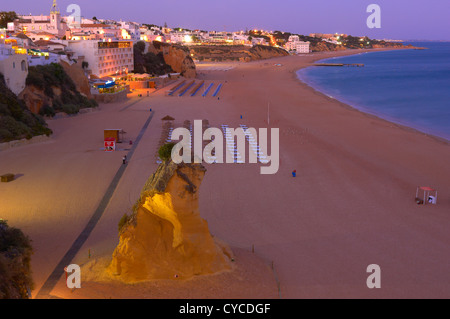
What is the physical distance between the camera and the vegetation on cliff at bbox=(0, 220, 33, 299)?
609 centimetres

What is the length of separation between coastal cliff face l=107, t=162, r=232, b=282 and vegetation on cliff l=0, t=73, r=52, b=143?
1280 centimetres

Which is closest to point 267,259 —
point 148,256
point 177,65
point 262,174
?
point 148,256

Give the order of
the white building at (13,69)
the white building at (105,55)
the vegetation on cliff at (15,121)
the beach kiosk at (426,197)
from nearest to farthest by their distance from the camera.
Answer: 1. the beach kiosk at (426,197)
2. the vegetation on cliff at (15,121)
3. the white building at (13,69)
4. the white building at (105,55)

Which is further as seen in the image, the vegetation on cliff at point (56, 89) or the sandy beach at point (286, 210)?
the vegetation on cliff at point (56, 89)

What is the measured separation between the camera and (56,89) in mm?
27828

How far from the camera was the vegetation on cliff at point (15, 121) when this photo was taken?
18875 millimetres

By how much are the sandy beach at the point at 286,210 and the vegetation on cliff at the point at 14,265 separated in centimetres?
85

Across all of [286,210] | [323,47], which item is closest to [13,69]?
[286,210]

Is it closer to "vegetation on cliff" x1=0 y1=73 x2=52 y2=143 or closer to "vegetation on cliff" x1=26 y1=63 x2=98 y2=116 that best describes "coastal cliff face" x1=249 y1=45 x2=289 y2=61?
"vegetation on cliff" x1=26 y1=63 x2=98 y2=116

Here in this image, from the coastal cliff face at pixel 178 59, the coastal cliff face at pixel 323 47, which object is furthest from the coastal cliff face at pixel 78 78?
the coastal cliff face at pixel 323 47

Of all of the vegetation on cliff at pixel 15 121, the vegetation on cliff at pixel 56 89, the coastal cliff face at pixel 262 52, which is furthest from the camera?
the coastal cliff face at pixel 262 52

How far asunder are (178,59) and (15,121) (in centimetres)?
3962

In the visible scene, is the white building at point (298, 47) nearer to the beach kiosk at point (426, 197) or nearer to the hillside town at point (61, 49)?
the hillside town at point (61, 49)
